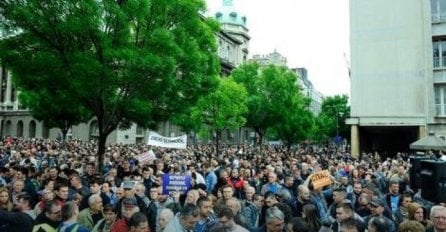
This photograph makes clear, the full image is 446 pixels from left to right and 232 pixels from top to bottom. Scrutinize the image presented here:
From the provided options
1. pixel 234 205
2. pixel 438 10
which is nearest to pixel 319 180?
pixel 234 205

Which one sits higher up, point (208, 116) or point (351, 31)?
point (351, 31)

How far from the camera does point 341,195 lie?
25.6ft

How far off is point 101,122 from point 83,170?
9.13ft

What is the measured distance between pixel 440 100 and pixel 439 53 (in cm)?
322

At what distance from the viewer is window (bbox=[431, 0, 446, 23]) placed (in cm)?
2958

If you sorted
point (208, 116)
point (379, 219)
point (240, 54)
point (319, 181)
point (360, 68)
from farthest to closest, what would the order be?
point (240, 54) → point (208, 116) → point (360, 68) → point (319, 181) → point (379, 219)

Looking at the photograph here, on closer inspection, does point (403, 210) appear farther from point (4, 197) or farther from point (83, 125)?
point (83, 125)

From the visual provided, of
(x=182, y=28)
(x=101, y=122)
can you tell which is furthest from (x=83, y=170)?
(x=182, y=28)

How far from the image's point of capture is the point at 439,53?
29.7 metres

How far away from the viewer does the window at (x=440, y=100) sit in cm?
2894

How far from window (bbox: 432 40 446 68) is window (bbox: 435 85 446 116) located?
57.7 inches

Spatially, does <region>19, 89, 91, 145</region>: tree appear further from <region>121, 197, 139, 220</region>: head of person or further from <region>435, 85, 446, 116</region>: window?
<region>435, 85, 446, 116</region>: window

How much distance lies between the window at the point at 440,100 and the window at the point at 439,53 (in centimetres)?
147

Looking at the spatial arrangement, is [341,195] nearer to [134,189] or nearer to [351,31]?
[134,189]
